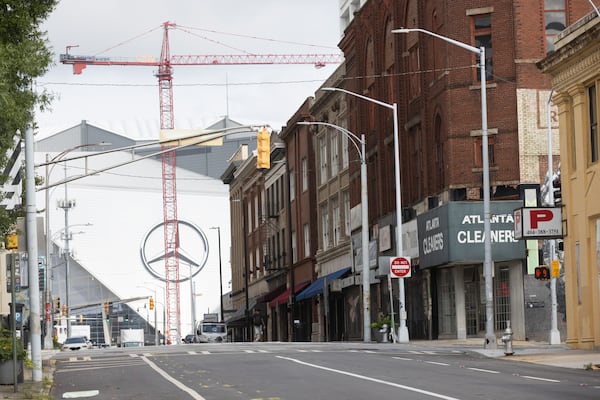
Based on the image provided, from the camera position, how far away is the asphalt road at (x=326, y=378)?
2150 centimetres

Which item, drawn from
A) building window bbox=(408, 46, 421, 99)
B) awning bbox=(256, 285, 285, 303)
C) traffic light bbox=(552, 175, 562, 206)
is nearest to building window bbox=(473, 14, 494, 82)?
traffic light bbox=(552, 175, 562, 206)

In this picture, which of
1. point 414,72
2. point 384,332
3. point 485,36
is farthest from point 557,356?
point 414,72

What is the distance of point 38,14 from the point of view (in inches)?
943

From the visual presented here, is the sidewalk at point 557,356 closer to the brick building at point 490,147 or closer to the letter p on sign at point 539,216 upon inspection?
the letter p on sign at point 539,216

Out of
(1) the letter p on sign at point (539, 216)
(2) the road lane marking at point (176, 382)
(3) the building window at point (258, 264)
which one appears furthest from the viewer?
(3) the building window at point (258, 264)

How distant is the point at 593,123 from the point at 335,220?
147ft

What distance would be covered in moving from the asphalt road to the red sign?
51.7 feet

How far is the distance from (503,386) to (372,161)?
49858 millimetres

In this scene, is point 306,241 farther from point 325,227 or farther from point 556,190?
point 556,190

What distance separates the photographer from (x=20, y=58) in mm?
22859

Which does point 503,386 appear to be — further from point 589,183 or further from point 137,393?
point 589,183

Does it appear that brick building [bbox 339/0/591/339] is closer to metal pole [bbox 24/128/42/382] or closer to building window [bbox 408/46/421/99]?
building window [bbox 408/46/421/99]

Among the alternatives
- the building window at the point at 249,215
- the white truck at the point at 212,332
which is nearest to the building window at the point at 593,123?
the white truck at the point at 212,332

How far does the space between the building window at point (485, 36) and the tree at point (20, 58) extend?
33.4 metres
